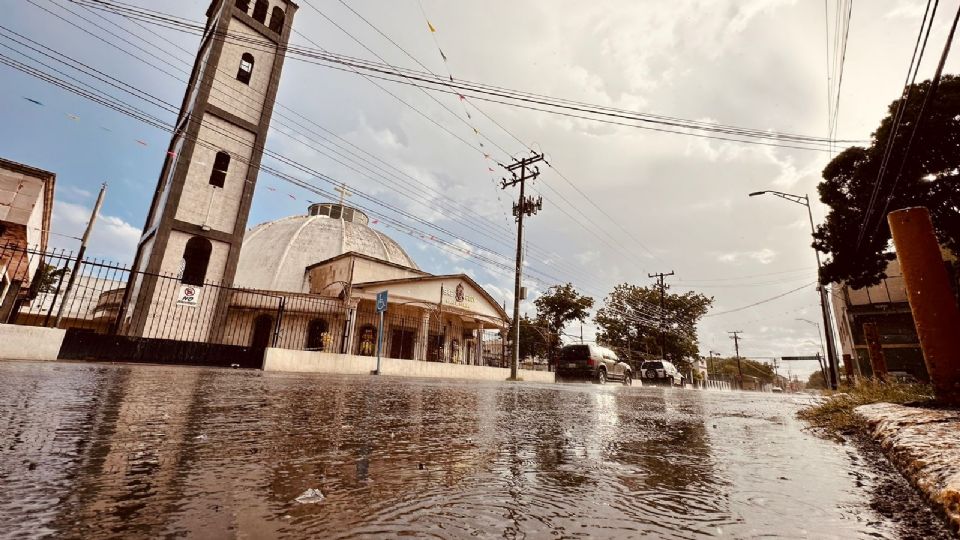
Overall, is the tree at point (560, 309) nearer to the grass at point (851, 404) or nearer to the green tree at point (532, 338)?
the green tree at point (532, 338)

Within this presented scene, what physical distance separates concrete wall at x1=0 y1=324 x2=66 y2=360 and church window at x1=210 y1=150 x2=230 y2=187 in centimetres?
1236

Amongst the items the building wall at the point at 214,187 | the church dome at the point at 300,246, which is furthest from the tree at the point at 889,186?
the church dome at the point at 300,246

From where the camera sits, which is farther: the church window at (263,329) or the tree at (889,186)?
the church window at (263,329)

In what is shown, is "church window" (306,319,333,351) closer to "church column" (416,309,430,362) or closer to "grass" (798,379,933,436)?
"church column" (416,309,430,362)

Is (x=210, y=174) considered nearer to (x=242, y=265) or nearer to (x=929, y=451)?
(x=242, y=265)

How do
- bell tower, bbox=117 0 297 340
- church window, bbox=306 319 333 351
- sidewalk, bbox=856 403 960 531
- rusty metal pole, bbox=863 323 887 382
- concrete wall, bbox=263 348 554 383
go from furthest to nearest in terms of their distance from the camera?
church window, bbox=306 319 333 351
bell tower, bbox=117 0 297 340
concrete wall, bbox=263 348 554 383
rusty metal pole, bbox=863 323 887 382
sidewalk, bbox=856 403 960 531

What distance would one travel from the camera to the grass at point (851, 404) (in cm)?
365

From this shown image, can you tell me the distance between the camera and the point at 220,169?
62.9 ft

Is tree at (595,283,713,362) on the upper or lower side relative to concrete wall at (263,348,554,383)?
upper

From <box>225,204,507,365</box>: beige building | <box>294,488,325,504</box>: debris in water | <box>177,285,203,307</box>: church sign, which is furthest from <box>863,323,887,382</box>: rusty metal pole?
<box>177,285,203,307</box>: church sign

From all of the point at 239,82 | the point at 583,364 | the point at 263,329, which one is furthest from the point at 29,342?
the point at 583,364

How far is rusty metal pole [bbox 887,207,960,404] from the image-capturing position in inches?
144

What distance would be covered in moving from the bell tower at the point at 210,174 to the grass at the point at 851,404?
18.6 meters

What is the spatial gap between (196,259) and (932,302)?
86.6 feet
